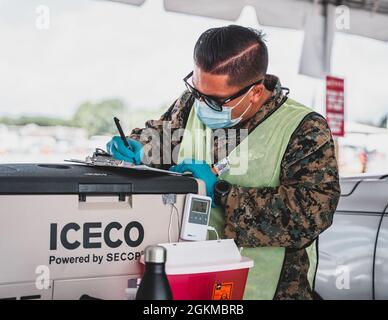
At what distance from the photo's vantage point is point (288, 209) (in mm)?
1304

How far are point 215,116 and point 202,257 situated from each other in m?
0.59

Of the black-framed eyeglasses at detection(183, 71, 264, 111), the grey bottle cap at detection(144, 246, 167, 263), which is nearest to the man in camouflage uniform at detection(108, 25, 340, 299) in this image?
the black-framed eyeglasses at detection(183, 71, 264, 111)

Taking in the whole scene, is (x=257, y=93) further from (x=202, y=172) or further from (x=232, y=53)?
(x=202, y=172)

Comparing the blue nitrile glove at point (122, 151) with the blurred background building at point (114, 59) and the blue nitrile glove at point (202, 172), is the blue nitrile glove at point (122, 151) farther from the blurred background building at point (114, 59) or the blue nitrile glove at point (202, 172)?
the blurred background building at point (114, 59)

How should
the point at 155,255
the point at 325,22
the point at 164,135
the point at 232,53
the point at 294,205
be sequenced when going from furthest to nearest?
the point at 325,22 < the point at 164,135 < the point at 232,53 < the point at 294,205 < the point at 155,255

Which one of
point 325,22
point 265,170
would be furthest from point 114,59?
point 265,170

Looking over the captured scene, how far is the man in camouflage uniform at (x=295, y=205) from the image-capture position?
1302 mm

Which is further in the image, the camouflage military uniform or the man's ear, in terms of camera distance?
the man's ear

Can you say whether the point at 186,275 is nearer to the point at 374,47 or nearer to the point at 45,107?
the point at 45,107

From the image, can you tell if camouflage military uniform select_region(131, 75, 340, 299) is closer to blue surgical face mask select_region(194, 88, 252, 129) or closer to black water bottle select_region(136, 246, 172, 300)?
blue surgical face mask select_region(194, 88, 252, 129)

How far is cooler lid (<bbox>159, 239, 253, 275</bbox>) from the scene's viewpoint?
3.26ft

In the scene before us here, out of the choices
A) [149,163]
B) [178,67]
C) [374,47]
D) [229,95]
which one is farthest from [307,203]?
[374,47]

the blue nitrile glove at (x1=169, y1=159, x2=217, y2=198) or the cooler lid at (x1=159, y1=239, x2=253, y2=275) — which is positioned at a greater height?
the blue nitrile glove at (x1=169, y1=159, x2=217, y2=198)

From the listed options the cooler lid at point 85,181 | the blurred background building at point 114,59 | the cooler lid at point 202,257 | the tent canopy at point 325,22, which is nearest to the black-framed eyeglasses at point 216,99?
the cooler lid at point 85,181
